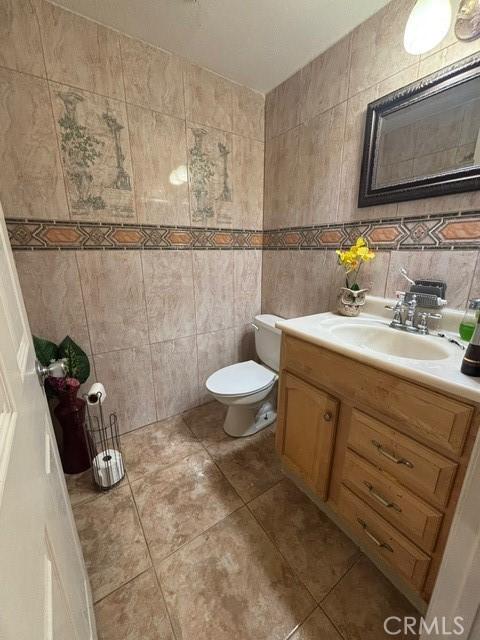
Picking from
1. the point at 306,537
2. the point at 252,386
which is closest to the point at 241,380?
the point at 252,386

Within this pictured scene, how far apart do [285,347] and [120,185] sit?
1.22m

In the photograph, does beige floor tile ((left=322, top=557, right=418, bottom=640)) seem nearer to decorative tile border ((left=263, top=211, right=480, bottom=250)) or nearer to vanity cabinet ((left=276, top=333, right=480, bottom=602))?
vanity cabinet ((left=276, top=333, right=480, bottom=602))

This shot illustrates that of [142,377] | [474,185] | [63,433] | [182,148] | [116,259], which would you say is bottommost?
[63,433]

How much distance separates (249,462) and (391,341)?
102cm

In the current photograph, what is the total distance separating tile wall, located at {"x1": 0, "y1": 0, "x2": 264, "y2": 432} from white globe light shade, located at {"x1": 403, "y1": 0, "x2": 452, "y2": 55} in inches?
38.8

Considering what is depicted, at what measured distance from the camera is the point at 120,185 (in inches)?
56.2

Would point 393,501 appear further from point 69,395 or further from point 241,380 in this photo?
point 69,395

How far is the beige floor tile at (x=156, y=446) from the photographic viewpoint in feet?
4.98

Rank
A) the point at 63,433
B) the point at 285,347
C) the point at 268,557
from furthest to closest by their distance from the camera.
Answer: the point at 63,433 → the point at 285,347 → the point at 268,557

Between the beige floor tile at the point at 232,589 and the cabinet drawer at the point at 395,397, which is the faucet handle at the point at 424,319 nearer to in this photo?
the cabinet drawer at the point at 395,397

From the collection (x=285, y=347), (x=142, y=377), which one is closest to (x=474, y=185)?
(x=285, y=347)

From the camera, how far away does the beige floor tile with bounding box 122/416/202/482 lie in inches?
59.7

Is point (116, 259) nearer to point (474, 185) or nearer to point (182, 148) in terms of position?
point (182, 148)

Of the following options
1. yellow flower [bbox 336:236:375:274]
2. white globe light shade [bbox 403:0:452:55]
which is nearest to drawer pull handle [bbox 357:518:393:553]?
yellow flower [bbox 336:236:375:274]
